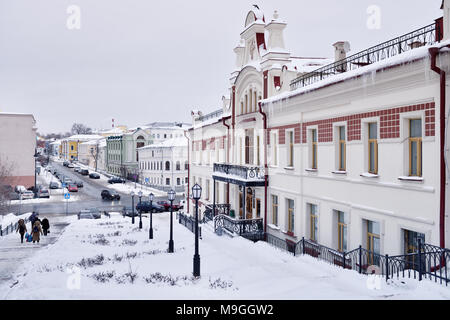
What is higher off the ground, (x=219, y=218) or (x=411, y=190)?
(x=411, y=190)

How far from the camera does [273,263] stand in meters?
13.8

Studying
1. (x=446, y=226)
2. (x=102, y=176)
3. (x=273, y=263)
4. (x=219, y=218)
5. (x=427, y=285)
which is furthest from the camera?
(x=102, y=176)

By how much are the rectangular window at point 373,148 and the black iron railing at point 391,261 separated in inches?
98.7

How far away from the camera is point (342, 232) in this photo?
14.4 metres

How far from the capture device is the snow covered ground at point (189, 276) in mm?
9750

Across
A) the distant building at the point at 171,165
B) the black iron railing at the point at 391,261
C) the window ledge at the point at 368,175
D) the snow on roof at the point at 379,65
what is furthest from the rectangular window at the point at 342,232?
the distant building at the point at 171,165

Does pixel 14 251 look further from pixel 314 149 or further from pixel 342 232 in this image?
pixel 342 232

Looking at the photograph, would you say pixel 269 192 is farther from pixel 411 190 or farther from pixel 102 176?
pixel 102 176

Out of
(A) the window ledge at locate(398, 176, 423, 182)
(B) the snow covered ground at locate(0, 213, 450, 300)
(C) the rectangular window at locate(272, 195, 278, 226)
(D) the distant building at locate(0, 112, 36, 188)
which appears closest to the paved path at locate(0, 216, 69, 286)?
(B) the snow covered ground at locate(0, 213, 450, 300)

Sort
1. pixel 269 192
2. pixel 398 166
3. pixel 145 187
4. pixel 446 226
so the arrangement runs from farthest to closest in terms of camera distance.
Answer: pixel 145 187 < pixel 269 192 < pixel 398 166 < pixel 446 226

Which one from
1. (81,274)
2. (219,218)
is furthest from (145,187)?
(81,274)

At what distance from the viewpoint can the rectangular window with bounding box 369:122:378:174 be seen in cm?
1255

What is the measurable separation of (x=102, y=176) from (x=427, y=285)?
8301 cm

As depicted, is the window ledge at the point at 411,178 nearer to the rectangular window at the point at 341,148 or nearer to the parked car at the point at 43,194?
the rectangular window at the point at 341,148
